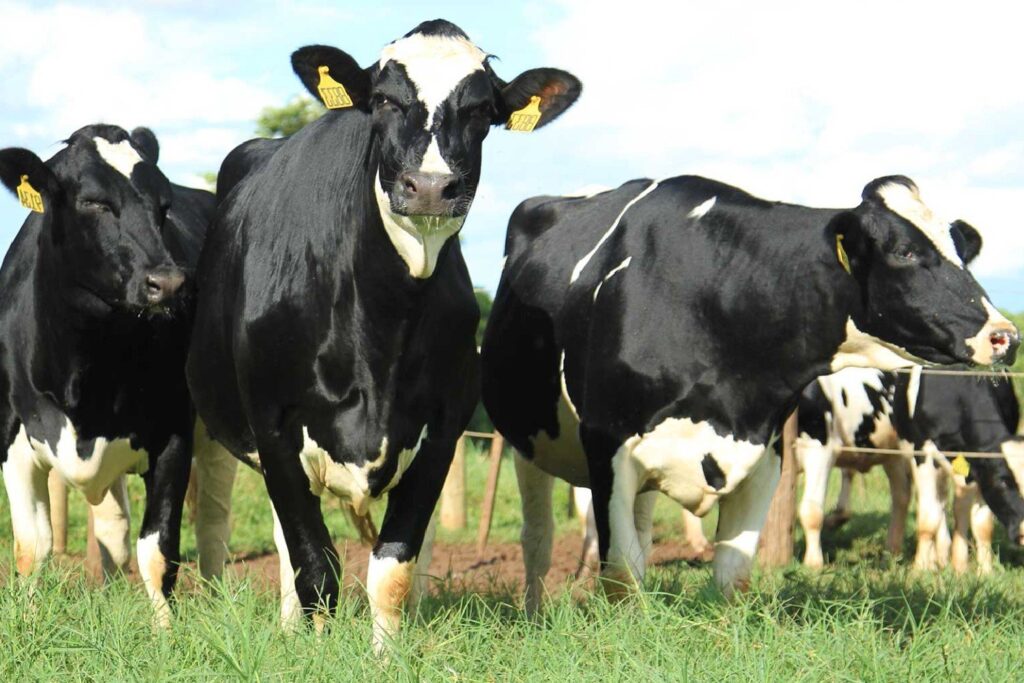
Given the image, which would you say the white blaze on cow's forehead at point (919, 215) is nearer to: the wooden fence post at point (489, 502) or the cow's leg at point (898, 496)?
the wooden fence post at point (489, 502)

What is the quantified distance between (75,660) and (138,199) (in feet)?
6.70

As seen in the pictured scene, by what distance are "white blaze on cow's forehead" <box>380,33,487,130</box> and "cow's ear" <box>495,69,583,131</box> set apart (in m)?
0.22

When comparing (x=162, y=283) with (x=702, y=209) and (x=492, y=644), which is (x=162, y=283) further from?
(x=702, y=209)

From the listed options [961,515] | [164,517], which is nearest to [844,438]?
[961,515]

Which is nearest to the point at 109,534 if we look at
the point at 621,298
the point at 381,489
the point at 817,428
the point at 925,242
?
the point at 381,489

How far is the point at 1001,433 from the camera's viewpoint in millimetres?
11625

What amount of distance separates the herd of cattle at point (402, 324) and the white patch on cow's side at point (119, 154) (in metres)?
0.03

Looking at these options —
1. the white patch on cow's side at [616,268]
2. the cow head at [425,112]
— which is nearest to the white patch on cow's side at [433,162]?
the cow head at [425,112]

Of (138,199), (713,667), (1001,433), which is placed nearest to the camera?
(713,667)

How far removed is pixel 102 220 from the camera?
6129mm

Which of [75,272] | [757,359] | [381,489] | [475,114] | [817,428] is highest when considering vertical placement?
[475,114]

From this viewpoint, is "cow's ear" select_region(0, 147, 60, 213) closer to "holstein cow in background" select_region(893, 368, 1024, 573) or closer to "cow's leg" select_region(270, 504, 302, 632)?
"cow's leg" select_region(270, 504, 302, 632)

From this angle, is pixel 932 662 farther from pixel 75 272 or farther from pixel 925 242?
pixel 75 272

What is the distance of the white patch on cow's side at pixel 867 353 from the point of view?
19.8 feet
